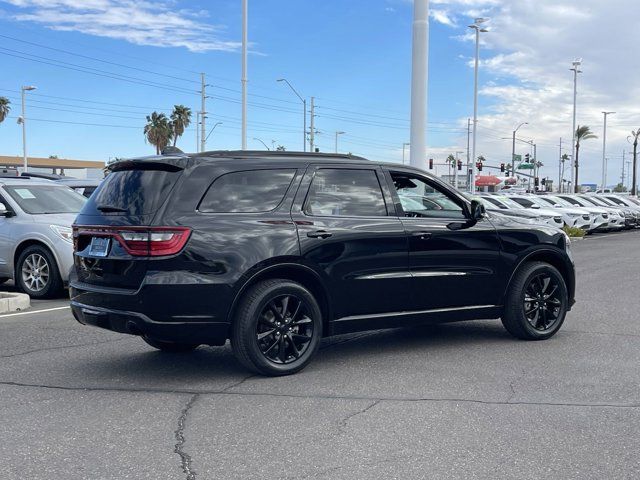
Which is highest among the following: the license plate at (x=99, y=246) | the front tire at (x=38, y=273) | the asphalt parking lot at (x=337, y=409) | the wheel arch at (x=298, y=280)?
the license plate at (x=99, y=246)

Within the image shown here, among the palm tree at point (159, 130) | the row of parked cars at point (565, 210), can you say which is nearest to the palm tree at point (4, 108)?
the palm tree at point (159, 130)

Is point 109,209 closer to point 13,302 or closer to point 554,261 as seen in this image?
point 13,302

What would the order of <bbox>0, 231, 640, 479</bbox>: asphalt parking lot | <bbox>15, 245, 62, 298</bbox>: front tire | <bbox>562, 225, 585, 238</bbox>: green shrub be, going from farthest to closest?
<bbox>562, 225, 585, 238</bbox>: green shrub
<bbox>15, 245, 62, 298</bbox>: front tire
<bbox>0, 231, 640, 479</bbox>: asphalt parking lot

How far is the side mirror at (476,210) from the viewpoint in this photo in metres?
6.91

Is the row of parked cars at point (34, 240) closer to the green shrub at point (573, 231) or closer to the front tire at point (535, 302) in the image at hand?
the front tire at point (535, 302)

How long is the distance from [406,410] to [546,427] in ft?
3.05

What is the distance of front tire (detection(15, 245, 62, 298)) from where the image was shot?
34.2ft

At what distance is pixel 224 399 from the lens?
5355 millimetres

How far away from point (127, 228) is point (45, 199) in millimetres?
6708

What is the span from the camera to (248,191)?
599 cm

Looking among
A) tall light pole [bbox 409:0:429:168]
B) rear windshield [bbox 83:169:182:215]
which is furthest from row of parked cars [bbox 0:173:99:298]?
tall light pole [bbox 409:0:429:168]

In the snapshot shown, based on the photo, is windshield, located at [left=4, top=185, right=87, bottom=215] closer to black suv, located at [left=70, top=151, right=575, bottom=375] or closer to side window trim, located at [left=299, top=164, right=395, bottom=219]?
black suv, located at [left=70, top=151, right=575, bottom=375]

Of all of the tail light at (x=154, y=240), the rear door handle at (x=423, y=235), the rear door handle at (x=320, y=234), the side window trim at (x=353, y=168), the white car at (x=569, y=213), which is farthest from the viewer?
the white car at (x=569, y=213)

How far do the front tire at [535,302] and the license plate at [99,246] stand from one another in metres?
3.89
